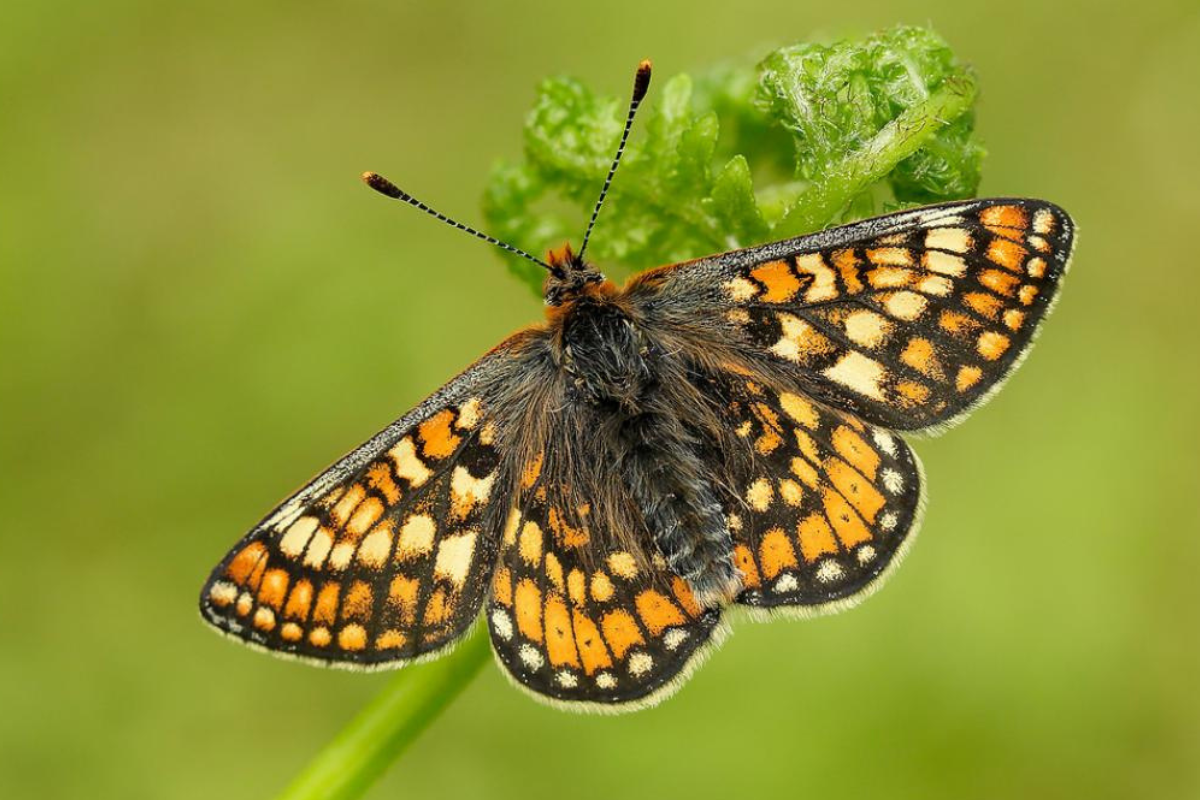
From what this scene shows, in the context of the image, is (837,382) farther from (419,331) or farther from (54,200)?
(54,200)

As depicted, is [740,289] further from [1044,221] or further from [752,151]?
[1044,221]

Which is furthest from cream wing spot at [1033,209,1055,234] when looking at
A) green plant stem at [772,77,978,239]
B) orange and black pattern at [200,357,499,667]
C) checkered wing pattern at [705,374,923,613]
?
orange and black pattern at [200,357,499,667]

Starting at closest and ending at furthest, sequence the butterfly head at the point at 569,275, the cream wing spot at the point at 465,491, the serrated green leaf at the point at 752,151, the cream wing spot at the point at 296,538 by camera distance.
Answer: the serrated green leaf at the point at 752,151 → the cream wing spot at the point at 296,538 → the cream wing spot at the point at 465,491 → the butterfly head at the point at 569,275

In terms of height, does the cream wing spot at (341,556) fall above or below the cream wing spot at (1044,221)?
above

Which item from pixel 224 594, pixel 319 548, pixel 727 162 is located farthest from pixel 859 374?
pixel 224 594

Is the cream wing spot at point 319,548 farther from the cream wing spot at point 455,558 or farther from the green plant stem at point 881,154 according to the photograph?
the green plant stem at point 881,154

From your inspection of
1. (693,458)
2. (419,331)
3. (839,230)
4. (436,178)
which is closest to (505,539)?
(693,458)

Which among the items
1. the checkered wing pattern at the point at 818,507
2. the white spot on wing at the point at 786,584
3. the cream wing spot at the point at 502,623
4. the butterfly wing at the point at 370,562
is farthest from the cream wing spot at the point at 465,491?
the white spot on wing at the point at 786,584

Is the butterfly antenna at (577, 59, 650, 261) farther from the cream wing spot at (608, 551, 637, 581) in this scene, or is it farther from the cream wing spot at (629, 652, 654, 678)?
the cream wing spot at (629, 652, 654, 678)
